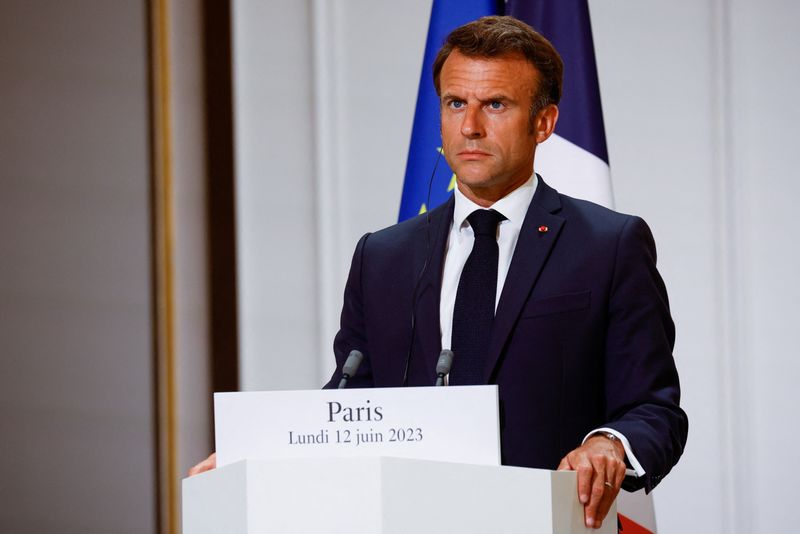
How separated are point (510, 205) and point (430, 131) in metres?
1.17

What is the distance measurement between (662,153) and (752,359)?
2.40 ft

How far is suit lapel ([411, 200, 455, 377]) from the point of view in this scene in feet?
6.77

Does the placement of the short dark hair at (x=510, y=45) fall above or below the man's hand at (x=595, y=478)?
above

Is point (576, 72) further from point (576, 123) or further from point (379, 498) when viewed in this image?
point (379, 498)

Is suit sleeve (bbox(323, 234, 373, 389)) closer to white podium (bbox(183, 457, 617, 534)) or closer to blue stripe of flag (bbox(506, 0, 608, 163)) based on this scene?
white podium (bbox(183, 457, 617, 534))

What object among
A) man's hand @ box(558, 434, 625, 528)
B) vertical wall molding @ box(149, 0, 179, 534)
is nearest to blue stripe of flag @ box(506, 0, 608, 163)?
vertical wall molding @ box(149, 0, 179, 534)

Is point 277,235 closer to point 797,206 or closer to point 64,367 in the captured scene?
point 64,367

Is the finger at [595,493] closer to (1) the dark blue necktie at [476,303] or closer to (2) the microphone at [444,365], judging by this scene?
(2) the microphone at [444,365]

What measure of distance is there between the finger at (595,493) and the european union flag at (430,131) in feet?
5.70

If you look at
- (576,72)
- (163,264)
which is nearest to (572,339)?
(576,72)

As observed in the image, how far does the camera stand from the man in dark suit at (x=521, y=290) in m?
1.98

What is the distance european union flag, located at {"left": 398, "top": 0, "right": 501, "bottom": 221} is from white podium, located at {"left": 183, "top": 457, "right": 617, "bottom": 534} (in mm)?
1752

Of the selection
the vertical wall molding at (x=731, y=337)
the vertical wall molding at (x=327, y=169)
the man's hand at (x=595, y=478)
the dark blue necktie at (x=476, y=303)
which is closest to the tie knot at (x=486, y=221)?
the dark blue necktie at (x=476, y=303)

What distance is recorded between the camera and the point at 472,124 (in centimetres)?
212
